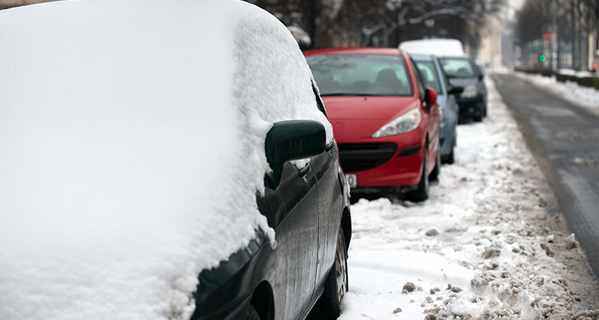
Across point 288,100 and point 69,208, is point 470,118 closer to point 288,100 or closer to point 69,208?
point 288,100

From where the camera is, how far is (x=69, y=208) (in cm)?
222

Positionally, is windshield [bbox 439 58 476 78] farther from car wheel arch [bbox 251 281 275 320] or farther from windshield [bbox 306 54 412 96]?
Answer: car wheel arch [bbox 251 281 275 320]

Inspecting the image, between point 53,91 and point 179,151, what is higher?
point 53,91

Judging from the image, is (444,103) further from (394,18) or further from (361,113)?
(394,18)

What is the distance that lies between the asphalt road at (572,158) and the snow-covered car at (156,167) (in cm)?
309

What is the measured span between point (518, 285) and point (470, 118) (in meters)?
13.8

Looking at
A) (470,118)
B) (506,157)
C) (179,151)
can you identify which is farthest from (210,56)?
(470,118)

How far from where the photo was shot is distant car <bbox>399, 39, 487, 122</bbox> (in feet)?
57.5

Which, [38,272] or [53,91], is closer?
[38,272]

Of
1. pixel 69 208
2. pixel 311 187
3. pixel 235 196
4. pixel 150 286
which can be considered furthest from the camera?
pixel 311 187

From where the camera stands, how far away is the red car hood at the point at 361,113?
723 centimetres

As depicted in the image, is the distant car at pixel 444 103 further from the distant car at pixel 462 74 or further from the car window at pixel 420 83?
the distant car at pixel 462 74

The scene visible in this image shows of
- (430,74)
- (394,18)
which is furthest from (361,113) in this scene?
(394,18)

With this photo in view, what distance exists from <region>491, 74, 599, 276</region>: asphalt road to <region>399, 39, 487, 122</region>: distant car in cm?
111
